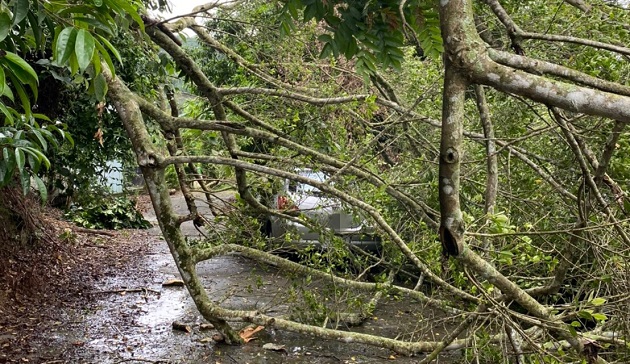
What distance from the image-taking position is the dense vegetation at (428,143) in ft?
6.51

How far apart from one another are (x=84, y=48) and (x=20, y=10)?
0.27 metres

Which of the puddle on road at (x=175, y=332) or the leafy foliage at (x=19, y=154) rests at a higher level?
the leafy foliage at (x=19, y=154)

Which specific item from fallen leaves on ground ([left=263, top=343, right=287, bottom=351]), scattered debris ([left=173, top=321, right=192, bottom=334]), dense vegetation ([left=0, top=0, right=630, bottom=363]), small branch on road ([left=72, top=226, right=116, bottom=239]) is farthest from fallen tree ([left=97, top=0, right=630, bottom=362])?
small branch on road ([left=72, top=226, right=116, bottom=239])

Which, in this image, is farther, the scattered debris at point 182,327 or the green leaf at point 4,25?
the scattered debris at point 182,327

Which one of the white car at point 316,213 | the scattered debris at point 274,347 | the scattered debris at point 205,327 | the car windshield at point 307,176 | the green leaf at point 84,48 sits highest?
the green leaf at point 84,48

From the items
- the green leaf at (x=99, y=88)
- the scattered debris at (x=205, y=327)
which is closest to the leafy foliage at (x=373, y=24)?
the green leaf at (x=99, y=88)

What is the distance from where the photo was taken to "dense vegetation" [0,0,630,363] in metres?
1.99

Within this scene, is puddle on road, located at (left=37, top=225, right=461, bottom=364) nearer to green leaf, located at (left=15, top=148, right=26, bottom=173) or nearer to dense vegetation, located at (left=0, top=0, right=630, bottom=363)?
dense vegetation, located at (left=0, top=0, right=630, bottom=363)

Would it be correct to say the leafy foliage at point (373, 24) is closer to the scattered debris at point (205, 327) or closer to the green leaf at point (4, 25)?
the green leaf at point (4, 25)

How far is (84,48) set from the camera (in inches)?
74.4

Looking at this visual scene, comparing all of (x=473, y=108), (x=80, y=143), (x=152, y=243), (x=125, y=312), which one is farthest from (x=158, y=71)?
(x=152, y=243)

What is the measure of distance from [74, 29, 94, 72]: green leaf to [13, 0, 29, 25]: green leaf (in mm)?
198

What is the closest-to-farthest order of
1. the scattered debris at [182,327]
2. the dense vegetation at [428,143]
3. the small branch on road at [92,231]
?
the dense vegetation at [428,143]
the scattered debris at [182,327]
the small branch on road at [92,231]

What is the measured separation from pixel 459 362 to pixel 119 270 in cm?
600
